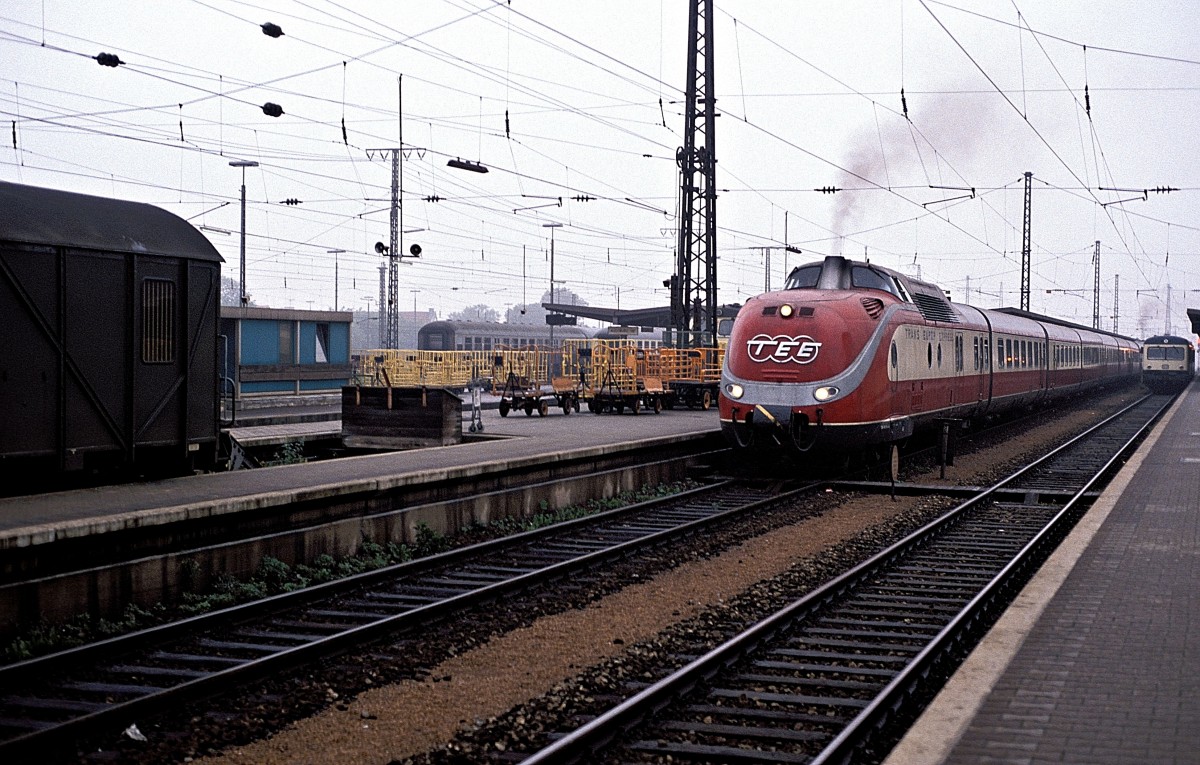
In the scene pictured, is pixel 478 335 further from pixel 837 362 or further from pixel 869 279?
pixel 837 362

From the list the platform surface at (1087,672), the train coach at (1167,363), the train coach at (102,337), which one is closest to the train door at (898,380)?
the platform surface at (1087,672)

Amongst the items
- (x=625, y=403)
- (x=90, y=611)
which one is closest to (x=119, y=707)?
(x=90, y=611)

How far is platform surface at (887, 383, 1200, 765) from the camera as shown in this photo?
18.8 ft

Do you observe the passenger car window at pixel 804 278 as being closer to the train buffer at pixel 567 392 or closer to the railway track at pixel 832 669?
the railway track at pixel 832 669

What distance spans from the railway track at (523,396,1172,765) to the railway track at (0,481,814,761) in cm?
240

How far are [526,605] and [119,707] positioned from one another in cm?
422

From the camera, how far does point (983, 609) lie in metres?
10.1

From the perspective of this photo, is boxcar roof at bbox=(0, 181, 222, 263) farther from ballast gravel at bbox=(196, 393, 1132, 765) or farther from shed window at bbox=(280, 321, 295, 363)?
shed window at bbox=(280, 321, 295, 363)

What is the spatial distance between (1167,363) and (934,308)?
154 feet

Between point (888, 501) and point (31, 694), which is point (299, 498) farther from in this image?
point (888, 501)

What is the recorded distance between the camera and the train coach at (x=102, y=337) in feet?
36.5

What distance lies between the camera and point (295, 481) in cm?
1320

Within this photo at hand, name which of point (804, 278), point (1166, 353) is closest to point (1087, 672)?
point (804, 278)

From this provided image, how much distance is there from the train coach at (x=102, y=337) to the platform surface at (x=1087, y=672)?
9.13m
